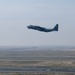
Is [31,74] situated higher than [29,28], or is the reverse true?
[29,28]

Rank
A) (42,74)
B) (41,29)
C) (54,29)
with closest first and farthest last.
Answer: (42,74) < (41,29) < (54,29)

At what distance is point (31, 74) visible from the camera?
73.7m

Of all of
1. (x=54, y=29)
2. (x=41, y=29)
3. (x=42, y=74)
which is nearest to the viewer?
(x=42, y=74)

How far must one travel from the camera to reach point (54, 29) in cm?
8450

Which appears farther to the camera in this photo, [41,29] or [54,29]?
[54,29]

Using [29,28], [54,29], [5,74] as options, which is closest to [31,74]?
[5,74]

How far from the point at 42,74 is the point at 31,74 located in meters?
2.95

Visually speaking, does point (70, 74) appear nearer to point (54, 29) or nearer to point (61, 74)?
point (61, 74)

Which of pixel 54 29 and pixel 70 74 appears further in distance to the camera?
pixel 54 29

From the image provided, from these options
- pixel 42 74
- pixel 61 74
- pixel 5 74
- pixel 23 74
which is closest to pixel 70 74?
pixel 61 74

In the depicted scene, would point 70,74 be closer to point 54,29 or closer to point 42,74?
point 42,74

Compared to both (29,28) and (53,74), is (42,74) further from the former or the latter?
(29,28)

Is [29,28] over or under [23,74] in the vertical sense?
over

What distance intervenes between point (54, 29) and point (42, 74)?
56.0 ft
